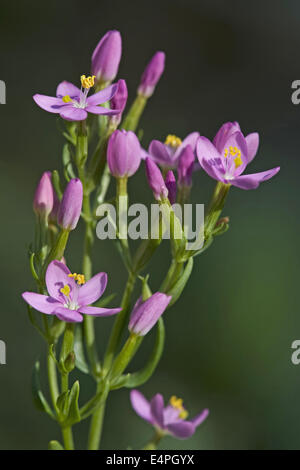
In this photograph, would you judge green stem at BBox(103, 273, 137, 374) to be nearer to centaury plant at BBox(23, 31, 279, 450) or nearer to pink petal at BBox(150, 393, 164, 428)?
centaury plant at BBox(23, 31, 279, 450)

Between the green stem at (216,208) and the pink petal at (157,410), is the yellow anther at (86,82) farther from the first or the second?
the pink petal at (157,410)

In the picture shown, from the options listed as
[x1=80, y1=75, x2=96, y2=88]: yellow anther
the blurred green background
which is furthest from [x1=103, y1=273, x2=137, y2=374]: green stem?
the blurred green background

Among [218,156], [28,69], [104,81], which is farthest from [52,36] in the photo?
[218,156]

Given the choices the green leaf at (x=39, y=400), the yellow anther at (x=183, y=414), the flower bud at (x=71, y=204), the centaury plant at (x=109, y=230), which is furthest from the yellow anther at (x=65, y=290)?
the yellow anther at (x=183, y=414)

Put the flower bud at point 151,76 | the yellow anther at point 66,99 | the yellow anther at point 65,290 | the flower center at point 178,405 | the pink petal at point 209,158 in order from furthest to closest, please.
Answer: the flower bud at point 151,76
the flower center at point 178,405
the yellow anther at point 66,99
the pink petal at point 209,158
the yellow anther at point 65,290

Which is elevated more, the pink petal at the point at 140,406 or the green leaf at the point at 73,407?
the green leaf at the point at 73,407

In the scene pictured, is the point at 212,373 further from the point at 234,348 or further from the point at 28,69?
the point at 28,69

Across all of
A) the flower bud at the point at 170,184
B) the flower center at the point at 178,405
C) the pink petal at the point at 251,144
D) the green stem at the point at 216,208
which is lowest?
the flower center at the point at 178,405
